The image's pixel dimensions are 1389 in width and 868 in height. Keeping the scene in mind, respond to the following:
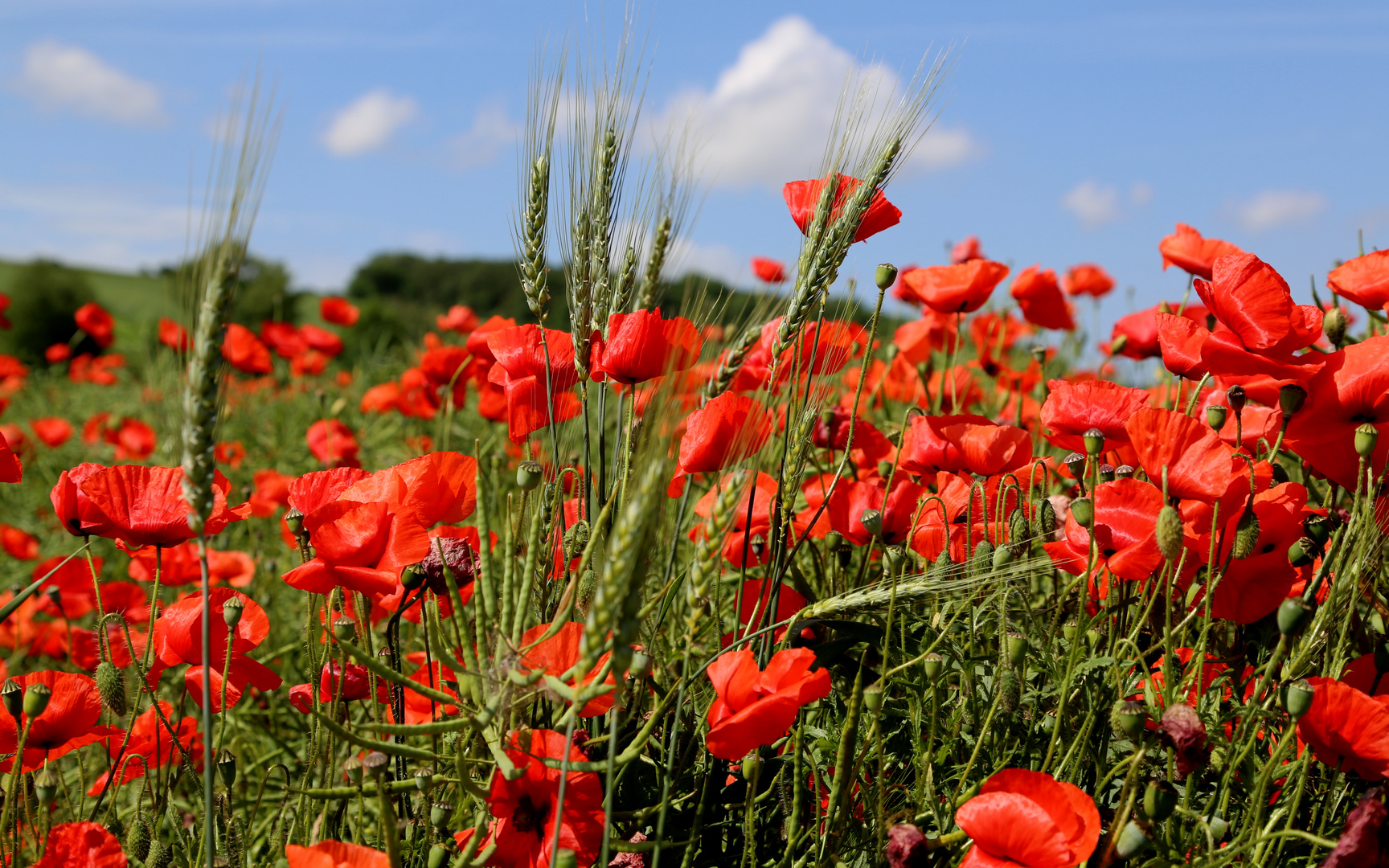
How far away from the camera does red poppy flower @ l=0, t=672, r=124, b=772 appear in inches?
50.6

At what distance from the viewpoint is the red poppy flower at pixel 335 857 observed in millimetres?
896

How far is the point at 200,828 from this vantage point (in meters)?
1.34

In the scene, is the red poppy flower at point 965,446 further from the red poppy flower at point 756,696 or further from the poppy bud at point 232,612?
the poppy bud at point 232,612

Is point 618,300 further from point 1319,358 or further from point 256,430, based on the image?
point 256,430

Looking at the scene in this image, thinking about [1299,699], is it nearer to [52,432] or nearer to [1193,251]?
[1193,251]

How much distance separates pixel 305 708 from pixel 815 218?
1.00 metres

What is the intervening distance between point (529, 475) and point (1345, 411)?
3.89ft

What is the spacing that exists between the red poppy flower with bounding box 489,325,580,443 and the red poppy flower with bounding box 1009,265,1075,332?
4.77 ft

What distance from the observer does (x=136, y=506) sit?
1.30 m

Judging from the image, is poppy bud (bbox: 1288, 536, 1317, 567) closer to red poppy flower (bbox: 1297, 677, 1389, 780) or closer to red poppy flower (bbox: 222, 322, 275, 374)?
red poppy flower (bbox: 1297, 677, 1389, 780)

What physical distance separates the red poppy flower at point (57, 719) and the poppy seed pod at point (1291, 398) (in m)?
1.73

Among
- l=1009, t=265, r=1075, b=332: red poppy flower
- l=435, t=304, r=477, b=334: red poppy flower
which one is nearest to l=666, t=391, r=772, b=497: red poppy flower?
l=1009, t=265, r=1075, b=332: red poppy flower

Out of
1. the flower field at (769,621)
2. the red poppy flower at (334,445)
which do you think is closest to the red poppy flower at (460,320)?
the red poppy flower at (334,445)

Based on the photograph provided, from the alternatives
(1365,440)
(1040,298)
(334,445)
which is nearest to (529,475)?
(1365,440)
